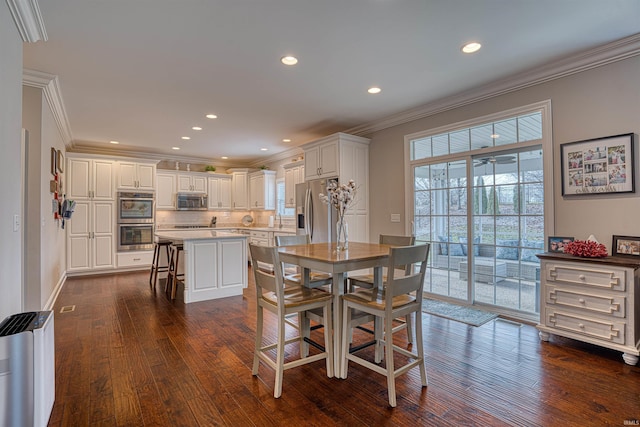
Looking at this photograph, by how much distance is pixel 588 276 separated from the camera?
268cm

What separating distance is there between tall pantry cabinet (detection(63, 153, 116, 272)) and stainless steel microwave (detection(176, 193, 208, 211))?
1.35m

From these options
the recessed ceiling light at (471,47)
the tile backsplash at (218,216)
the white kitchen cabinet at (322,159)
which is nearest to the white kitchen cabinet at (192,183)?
the tile backsplash at (218,216)

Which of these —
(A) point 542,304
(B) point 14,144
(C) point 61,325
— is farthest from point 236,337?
(A) point 542,304

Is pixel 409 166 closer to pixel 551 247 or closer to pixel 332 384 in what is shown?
pixel 551 247

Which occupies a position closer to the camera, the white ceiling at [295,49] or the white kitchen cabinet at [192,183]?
the white ceiling at [295,49]

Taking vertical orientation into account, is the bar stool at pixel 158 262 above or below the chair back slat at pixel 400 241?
below

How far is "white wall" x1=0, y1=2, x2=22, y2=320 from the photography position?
1.99 m

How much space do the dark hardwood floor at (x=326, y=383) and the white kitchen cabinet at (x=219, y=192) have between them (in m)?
4.84

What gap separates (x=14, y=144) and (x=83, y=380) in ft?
5.75

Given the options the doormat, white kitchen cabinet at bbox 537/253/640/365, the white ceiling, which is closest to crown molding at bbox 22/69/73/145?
the white ceiling

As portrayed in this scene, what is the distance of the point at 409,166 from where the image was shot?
4.62m

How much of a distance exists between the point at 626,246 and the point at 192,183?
7604 millimetres

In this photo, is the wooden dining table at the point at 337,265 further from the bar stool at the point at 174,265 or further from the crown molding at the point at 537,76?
the bar stool at the point at 174,265

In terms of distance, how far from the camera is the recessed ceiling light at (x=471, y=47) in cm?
277
